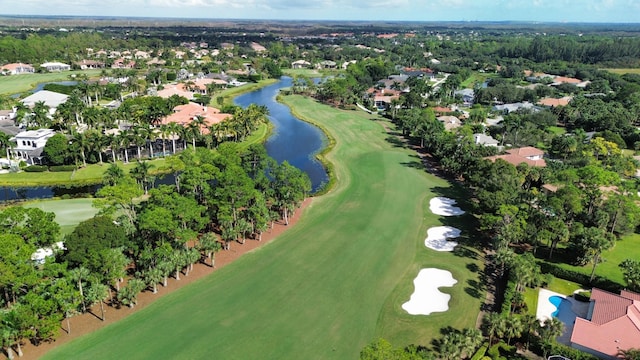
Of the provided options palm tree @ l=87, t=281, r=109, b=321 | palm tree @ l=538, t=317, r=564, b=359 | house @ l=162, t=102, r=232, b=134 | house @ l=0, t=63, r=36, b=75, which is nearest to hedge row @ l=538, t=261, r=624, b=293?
palm tree @ l=538, t=317, r=564, b=359

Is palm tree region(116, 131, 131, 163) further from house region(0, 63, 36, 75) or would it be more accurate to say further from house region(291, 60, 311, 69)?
house region(291, 60, 311, 69)

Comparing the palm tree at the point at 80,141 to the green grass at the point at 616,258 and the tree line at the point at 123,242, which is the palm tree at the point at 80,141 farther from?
the green grass at the point at 616,258

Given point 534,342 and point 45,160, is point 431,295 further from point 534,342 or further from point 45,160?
point 45,160

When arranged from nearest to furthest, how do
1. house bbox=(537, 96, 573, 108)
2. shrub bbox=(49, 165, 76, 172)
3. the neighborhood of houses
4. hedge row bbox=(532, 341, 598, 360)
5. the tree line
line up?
hedge row bbox=(532, 341, 598, 360) < the tree line < the neighborhood of houses < shrub bbox=(49, 165, 76, 172) < house bbox=(537, 96, 573, 108)

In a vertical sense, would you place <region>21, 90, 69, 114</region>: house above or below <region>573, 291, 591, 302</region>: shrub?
above

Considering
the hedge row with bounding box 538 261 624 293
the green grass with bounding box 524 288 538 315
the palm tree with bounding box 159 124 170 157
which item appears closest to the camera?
the green grass with bounding box 524 288 538 315
